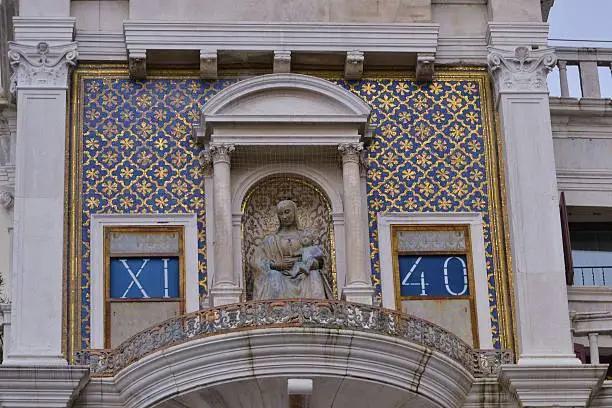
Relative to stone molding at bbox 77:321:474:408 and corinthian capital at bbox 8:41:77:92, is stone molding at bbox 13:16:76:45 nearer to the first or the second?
corinthian capital at bbox 8:41:77:92

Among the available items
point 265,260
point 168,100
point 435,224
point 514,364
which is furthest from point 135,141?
point 514,364

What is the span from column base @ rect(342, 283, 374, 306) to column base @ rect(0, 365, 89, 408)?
305cm

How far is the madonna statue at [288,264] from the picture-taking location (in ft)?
73.2

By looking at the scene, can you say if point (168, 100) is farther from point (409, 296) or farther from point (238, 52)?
point (409, 296)

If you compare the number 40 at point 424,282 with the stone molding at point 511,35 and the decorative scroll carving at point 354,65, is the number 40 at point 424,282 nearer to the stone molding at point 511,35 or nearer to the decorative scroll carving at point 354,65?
the decorative scroll carving at point 354,65

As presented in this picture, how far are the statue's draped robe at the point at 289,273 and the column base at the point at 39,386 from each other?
96.3 inches

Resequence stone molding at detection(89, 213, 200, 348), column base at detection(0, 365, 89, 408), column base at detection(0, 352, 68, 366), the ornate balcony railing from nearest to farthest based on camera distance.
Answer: the ornate balcony railing, column base at detection(0, 365, 89, 408), column base at detection(0, 352, 68, 366), stone molding at detection(89, 213, 200, 348)

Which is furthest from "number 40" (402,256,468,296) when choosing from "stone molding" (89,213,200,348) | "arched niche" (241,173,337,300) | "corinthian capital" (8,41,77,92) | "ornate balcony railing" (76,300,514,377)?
"corinthian capital" (8,41,77,92)

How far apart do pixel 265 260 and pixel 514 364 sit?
3091 millimetres

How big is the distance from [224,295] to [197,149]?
85.0 inches

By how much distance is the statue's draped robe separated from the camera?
2228cm

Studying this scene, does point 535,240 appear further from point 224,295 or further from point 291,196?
point 224,295

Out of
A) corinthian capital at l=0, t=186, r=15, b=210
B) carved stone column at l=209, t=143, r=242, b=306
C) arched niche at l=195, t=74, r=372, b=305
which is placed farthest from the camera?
corinthian capital at l=0, t=186, r=15, b=210

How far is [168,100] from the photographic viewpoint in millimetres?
23422
